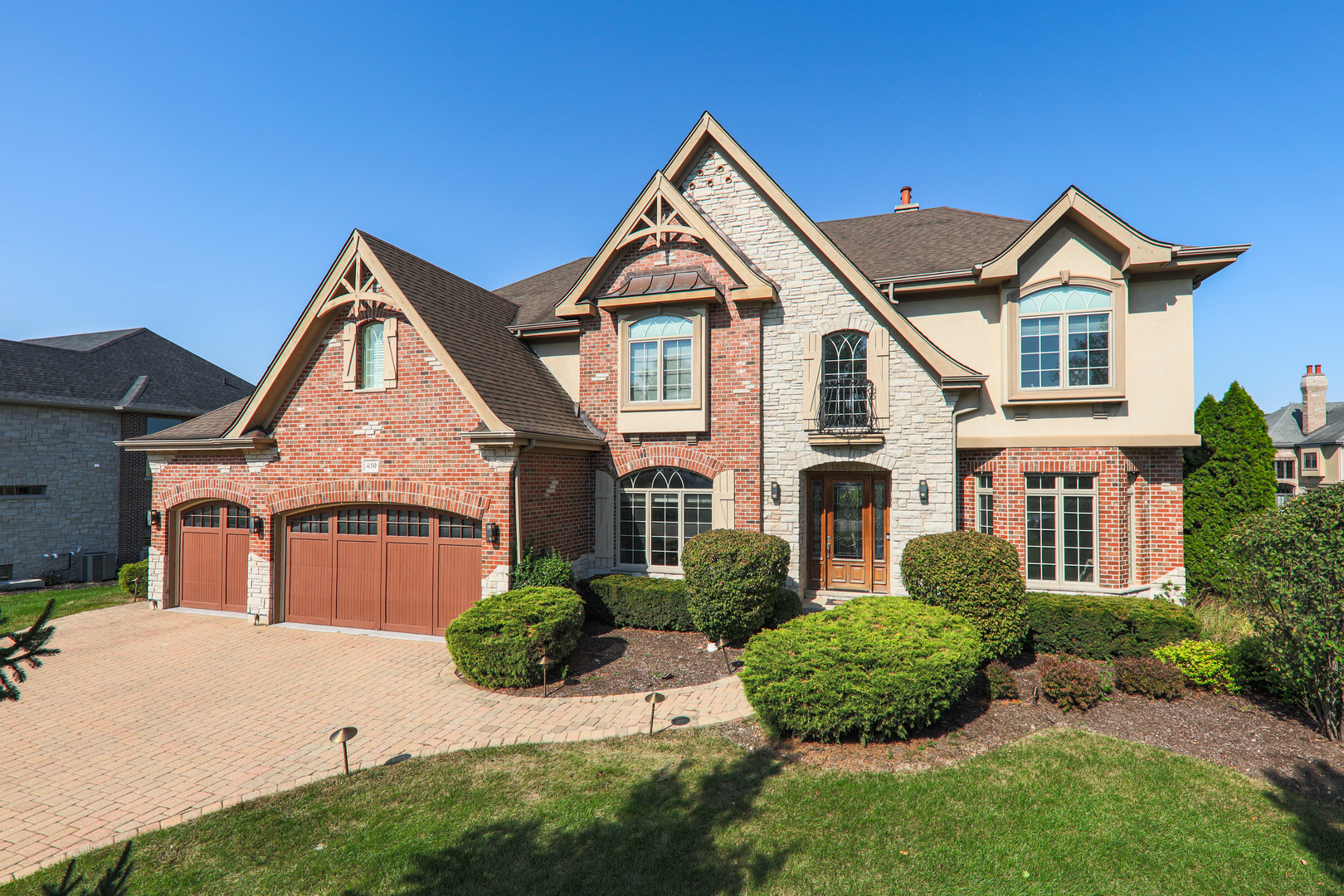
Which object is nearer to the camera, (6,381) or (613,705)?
(613,705)

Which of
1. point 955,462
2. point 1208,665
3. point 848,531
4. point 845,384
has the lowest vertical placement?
point 1208,665

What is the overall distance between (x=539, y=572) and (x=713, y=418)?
4.86 m

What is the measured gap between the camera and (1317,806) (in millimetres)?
5922

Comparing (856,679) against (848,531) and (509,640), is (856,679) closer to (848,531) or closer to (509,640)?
(509,640)

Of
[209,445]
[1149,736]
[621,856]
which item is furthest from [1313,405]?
[209,445]

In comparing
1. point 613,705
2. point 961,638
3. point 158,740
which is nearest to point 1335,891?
point 961,638

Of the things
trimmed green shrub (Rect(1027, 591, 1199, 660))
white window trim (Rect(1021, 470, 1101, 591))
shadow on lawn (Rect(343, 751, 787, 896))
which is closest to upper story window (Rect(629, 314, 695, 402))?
white window trim (Rect(1021, 470, 1101, 591))

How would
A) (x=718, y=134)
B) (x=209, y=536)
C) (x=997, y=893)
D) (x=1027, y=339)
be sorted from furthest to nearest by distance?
(x=209, y=536), (x=718, y=134), (x=1027, y=339), (x=997, y=893)

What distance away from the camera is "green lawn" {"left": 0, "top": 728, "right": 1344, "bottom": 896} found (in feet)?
16.3

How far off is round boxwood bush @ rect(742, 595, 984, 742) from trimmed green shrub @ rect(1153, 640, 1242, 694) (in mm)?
3729

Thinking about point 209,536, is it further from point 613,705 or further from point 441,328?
point 613,705

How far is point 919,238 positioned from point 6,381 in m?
28.4

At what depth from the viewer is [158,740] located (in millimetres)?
7781

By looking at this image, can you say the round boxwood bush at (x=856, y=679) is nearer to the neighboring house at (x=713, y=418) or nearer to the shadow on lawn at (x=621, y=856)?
the shadow on lawn at (x=621, y=856)
